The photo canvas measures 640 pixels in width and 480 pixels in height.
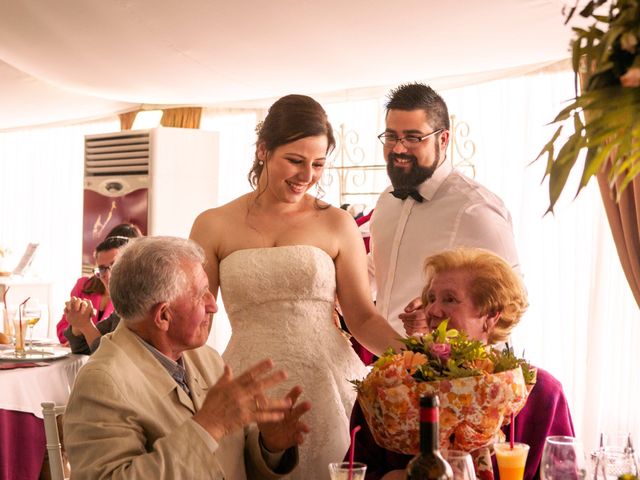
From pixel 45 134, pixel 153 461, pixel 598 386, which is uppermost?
pixel 45 134

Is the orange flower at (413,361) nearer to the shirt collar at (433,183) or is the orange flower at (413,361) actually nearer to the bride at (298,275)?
the bride at (298,275)

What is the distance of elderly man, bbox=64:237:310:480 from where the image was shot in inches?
74.1

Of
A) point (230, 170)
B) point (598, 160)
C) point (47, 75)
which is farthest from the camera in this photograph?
point (230, 170)

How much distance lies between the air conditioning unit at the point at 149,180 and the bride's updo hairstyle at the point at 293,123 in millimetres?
3772

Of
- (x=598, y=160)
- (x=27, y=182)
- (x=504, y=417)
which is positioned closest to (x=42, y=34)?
(x=504, y=417)

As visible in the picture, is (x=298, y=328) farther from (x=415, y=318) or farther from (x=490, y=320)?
(x=490, y=320)

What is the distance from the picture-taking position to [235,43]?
4.96 m

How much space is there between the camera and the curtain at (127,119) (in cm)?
820

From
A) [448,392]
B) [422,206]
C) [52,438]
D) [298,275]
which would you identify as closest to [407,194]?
[422,206]

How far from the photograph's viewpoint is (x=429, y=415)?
4.43 feet

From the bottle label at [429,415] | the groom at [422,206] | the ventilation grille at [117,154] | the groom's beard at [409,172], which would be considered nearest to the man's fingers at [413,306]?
the groom at [422,206]

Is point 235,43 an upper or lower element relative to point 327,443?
upper

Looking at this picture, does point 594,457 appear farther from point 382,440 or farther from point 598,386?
point 598,386

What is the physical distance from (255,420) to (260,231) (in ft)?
4.15
